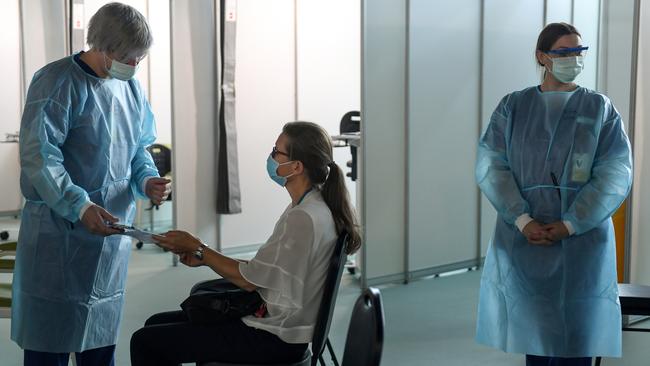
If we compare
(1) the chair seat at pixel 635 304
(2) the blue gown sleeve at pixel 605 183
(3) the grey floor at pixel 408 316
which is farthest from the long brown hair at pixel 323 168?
(3) the grey floor at pixel 408 316

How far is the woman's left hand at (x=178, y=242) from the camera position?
237 centimetres

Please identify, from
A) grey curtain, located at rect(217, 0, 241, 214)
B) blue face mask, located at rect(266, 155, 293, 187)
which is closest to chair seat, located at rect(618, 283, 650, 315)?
blue face mask, located at rect(266, 155, 293, 187)

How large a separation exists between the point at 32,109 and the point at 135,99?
0.38m

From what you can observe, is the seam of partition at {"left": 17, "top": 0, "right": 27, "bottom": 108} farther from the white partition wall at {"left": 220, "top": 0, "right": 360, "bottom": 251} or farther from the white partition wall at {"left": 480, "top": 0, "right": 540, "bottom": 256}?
the white partition wall at {"left": 480, "top": 0, "right": 540, "bottom": 256}

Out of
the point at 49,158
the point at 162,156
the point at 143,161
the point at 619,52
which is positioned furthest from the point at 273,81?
the point at 49,158

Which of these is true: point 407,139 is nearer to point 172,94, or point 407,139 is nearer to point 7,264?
point 172,94

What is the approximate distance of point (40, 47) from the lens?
733 centimetres

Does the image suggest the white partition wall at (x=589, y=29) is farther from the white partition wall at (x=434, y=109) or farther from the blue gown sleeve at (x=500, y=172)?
the blue gown sleeve at (x=500, y=172)

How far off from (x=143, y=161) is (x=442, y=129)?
10.2 ft

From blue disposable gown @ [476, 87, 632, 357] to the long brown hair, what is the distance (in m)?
0.61

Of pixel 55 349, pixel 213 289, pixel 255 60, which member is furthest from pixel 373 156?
pixel 55 349

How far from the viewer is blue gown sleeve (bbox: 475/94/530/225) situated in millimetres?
2744

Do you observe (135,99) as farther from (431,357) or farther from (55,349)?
(431,357)

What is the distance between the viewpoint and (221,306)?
7.80 ft
